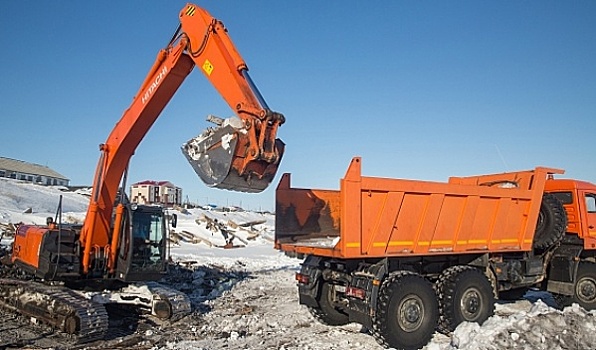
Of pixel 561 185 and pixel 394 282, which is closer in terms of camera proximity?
pixel 394 282

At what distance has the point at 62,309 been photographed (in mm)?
8375

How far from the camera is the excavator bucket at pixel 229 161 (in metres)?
7.00

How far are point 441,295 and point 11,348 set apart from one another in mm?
6720

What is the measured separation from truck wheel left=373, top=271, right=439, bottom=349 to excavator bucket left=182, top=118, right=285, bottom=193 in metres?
2.50

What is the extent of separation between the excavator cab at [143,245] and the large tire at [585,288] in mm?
8284

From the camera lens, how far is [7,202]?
111 feet

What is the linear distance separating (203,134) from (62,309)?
12.7ft

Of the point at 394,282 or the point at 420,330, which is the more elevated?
the point at 394,282

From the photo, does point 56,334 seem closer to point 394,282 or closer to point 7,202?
point 394,282

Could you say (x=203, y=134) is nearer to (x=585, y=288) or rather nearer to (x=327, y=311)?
(x=327, y=311)

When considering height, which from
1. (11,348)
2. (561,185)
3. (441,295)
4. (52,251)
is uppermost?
(561,185)

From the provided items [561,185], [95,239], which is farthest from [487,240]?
[95,239]

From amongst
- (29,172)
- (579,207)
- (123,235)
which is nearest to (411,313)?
(579,207)

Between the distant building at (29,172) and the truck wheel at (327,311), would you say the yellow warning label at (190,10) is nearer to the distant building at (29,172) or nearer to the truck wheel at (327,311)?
the truck wheel at (327,311)
